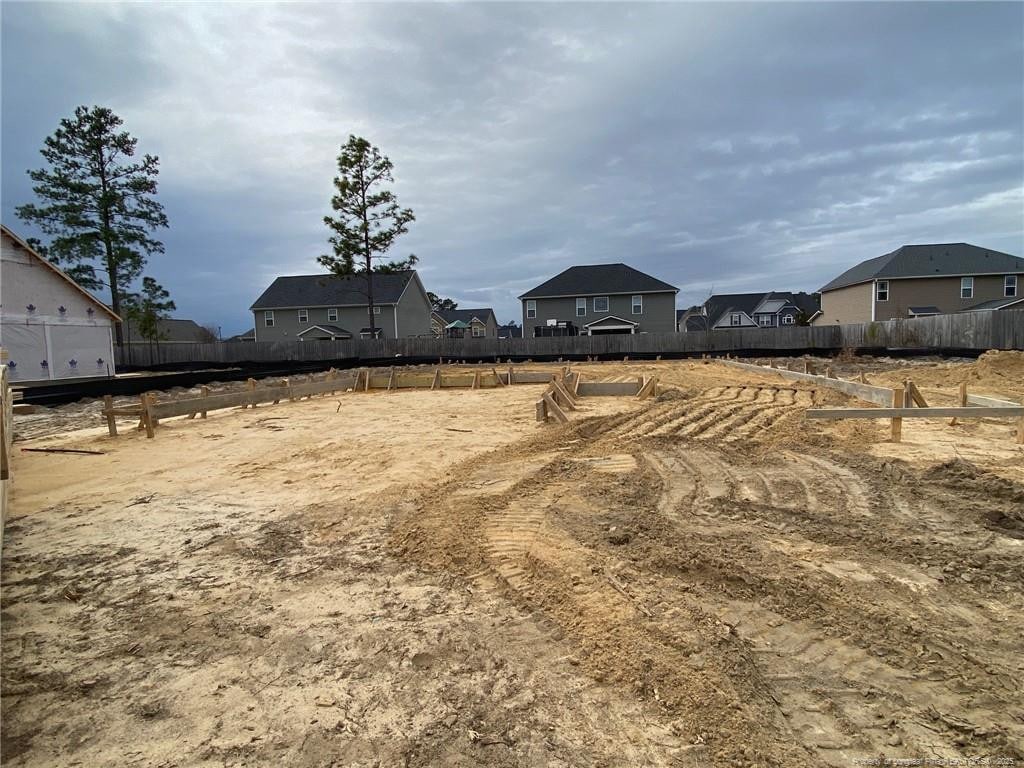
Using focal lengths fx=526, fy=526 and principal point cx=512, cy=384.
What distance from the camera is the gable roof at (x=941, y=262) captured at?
37.5 m

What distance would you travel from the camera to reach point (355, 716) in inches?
92.0

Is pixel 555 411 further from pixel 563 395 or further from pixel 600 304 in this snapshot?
pixel 600 304

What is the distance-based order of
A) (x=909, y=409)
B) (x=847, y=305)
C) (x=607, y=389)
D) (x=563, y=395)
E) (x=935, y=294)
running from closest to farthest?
(x=909, y=409) < (x=563, y=395) < (x=607, y=389) < (x=935, y=294) < (x=847, y=305)

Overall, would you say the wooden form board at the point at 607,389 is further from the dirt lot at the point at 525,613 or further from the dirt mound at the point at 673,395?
the dirt lot at the point at 525,613

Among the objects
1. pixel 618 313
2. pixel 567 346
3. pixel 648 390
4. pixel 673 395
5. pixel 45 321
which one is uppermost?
pixel 618 313

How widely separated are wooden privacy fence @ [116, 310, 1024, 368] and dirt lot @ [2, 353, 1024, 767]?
25876 mm

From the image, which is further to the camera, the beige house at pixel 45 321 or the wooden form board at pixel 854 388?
the beige house at pixel 45 321

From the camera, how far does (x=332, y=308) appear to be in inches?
1820

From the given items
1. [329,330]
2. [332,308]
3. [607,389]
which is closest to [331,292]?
[332,308]

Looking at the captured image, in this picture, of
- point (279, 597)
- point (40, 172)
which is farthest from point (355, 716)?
point (40, 172)

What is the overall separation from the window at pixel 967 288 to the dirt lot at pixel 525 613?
136ft

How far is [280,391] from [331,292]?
3437cm

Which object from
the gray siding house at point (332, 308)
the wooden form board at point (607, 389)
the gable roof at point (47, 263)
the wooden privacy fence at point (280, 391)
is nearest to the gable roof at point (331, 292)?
the gray siding house at point (332, 308)

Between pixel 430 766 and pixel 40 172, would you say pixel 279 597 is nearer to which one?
pixel 430 766
